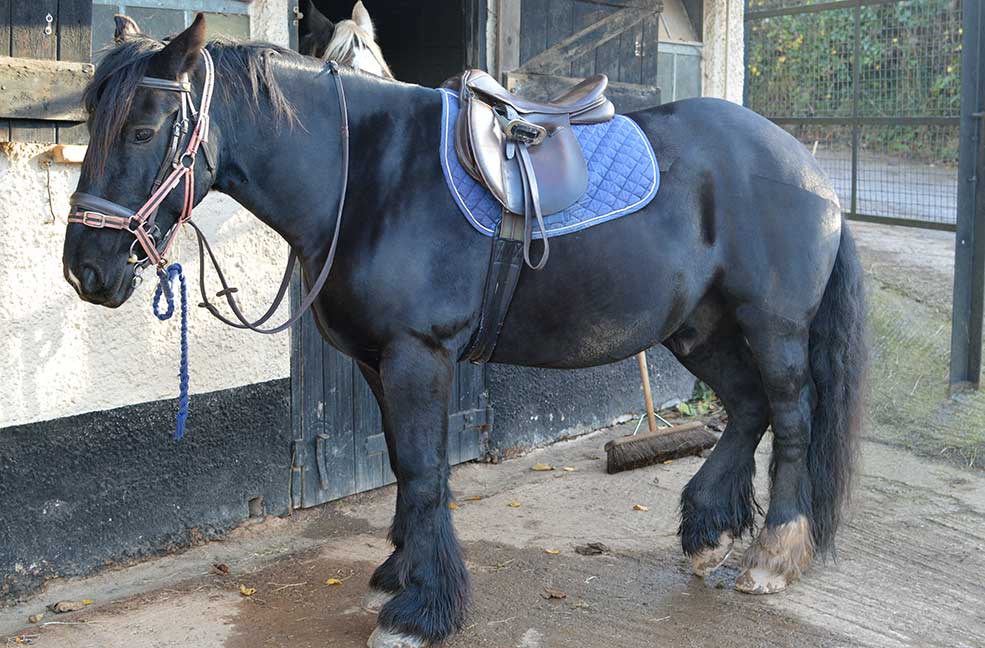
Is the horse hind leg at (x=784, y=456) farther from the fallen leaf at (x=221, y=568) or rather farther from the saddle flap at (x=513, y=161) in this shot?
the fallen leaf at (x=221, y=568)

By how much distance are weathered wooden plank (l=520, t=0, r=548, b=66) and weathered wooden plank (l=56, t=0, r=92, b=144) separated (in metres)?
2.40

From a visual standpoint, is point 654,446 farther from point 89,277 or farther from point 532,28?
point 89,277

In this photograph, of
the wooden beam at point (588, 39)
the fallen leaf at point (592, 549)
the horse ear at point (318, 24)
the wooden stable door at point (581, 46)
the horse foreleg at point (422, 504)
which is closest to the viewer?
the horse foreleg at point (422, 504)

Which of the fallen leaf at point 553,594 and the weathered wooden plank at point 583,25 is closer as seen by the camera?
the fallen leaf at point 553,594

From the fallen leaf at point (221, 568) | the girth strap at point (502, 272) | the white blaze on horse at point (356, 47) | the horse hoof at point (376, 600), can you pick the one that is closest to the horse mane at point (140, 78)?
the girth strap at point (502, 272)

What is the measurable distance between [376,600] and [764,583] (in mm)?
1428

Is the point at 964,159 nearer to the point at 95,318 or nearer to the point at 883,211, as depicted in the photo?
the point at 883,211

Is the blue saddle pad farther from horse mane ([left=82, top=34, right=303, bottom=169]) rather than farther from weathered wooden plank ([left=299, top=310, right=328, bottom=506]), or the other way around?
weathered wooden plank ([left=299, top=310, right=328, bottom=506])

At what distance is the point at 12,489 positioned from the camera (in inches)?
Answer: 143

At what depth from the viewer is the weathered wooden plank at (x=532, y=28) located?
540 centimetres

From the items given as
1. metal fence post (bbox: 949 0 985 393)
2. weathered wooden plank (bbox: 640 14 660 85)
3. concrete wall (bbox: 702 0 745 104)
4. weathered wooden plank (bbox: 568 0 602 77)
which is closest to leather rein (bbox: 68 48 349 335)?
weathered wooden plank (bbox: 568 0 602 77)

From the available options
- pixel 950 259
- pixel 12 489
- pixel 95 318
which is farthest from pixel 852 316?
pixel 950 259

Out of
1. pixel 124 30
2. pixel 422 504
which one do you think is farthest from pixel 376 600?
pixel 124 30

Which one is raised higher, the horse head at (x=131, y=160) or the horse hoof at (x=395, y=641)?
the horse head at (x=131, y=160)
